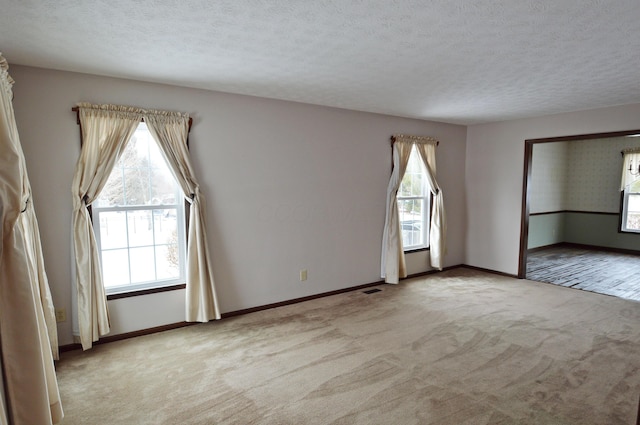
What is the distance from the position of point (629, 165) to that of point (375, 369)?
7.48 meters

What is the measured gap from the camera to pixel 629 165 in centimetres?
712

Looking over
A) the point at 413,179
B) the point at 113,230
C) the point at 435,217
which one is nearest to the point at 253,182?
the point at 113,230

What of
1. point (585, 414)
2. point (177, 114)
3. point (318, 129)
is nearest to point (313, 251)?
point (318, 129)

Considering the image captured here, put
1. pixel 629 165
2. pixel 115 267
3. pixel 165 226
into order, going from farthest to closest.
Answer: pixel 629 165
pixel 165 226
pixel 115 267

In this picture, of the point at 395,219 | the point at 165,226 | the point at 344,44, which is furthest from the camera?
the point at 395,219

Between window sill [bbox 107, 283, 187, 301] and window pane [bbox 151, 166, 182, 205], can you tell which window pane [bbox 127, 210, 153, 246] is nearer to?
window pane [bbox 151, 166, 182, 205]

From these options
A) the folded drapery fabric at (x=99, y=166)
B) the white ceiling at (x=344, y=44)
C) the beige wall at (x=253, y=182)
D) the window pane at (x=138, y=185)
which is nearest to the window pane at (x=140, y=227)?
the window pane at (x=138, y=185)

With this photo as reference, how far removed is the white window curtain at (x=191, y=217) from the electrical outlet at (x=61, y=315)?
995 millimetres

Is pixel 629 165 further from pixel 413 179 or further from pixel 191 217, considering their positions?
pixel 191 217

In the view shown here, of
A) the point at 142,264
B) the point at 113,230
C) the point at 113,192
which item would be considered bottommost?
the point at 142,264

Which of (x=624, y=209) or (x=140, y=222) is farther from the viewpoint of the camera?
(x=624, y=209)

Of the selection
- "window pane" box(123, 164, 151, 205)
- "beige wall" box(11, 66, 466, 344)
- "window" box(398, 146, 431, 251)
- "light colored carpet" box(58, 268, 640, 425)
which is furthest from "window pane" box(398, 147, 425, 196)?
"window pane" box(123, 164, 151, 205)

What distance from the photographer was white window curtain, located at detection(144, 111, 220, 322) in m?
3.41

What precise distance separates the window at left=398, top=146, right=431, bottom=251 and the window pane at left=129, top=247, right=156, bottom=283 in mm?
3435
